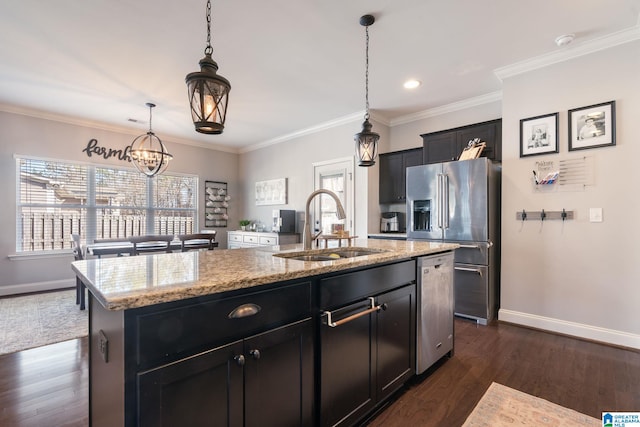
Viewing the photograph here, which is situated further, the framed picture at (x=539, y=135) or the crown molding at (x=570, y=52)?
the framed picture at (x=539, y=135)

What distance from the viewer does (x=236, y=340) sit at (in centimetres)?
109

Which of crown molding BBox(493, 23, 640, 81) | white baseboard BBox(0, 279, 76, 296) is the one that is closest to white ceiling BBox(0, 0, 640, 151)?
crown molding BBox(493, 23, 640, 81)

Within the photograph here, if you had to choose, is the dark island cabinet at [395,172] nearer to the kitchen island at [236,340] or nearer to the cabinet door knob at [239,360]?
the kitchen island at [236,340]

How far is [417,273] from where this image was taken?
2.05 metres

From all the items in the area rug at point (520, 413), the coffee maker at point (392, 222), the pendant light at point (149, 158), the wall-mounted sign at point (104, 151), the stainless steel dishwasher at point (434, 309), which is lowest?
the area rug at point (520, 413)

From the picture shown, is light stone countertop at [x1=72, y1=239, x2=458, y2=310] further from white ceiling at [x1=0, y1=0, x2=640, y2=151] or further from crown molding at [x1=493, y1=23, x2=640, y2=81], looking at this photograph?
crown molding at [x1=493, y1=23, x2=640, y2=81]

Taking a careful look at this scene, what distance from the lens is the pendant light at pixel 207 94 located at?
1.49 meters

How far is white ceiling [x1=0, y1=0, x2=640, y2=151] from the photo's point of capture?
234cm

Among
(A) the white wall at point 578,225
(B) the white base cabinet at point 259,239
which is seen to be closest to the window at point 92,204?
(B) the white base cabinet at point 259,239

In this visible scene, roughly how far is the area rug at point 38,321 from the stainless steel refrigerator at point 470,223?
4083 mm

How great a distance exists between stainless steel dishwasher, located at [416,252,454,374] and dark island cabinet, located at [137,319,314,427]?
3.40 feet

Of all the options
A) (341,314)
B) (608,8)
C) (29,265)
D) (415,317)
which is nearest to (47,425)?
(341,314)

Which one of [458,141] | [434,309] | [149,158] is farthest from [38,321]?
[458,141]

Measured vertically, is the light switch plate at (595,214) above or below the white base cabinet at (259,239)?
above
